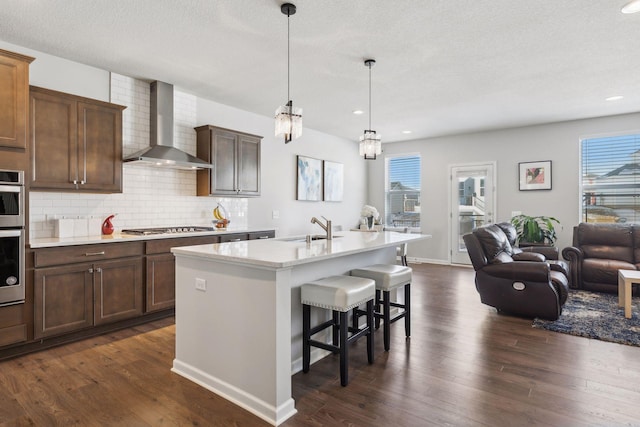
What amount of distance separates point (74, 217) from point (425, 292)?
444cm

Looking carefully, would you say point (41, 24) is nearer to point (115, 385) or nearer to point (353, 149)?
point (115, 385)

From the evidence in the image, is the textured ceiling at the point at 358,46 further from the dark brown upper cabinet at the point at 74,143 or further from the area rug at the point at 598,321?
the area rug at the point at 598,321

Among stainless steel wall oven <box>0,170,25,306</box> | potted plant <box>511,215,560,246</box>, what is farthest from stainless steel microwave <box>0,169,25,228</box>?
potted plant <box>511,215,560,246</box>

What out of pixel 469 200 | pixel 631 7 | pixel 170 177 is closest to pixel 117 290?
pixel 170 177

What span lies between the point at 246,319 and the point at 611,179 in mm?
6592

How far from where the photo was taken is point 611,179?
595 centimetres

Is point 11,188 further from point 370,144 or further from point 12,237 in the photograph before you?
point 370,144

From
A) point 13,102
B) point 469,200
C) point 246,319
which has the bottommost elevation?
point 246,319

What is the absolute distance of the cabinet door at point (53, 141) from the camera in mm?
3266

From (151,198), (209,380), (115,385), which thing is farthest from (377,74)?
(115,385)

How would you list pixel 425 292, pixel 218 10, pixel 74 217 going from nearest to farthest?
pixel 218 10, pixel 74 217, pixel 425 292

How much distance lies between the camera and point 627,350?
9.87 feet

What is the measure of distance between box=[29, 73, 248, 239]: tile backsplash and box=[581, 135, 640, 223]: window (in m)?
6.08

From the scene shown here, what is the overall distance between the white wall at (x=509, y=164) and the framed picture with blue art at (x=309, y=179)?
2047 millimetres
